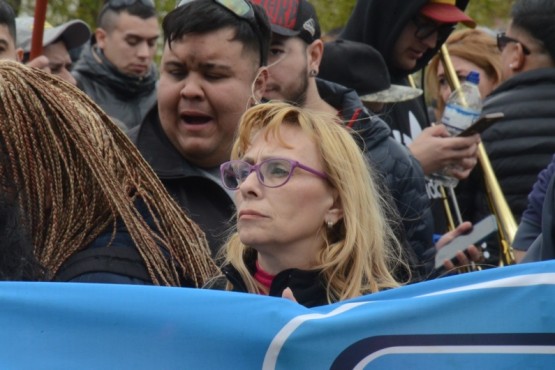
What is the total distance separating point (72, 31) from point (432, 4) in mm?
2619

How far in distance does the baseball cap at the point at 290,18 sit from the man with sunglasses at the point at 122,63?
104 inches

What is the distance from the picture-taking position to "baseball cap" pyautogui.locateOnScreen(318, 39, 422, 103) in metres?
5.59

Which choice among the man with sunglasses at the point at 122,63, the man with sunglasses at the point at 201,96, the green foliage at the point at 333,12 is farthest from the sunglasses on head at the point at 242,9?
the green foliage at the point at 333,12

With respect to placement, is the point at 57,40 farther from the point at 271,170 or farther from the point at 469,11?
the point at 469,11

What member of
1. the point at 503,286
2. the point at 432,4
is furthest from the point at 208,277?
the point at 432,4

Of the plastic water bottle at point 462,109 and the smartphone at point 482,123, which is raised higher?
the smartphone at point 482,123

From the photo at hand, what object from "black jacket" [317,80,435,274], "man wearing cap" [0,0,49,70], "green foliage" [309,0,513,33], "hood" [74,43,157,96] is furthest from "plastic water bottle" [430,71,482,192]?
"green foliage" [309,0,513,33]

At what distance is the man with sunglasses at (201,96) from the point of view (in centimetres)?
411

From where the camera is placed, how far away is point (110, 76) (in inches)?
313

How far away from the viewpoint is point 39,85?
3273 millimetres

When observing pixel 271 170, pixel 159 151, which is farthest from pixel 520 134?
pixel 271 170

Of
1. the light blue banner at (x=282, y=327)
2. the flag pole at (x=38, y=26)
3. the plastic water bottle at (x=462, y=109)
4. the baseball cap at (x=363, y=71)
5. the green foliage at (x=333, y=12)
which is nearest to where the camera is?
the light blue banner at (x=282, y=327)

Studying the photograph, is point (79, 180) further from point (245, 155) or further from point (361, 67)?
point (361, 67)

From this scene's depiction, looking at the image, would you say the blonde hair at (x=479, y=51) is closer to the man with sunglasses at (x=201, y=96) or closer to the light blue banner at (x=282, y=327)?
the man with sunglasses at (x=201, y=96)
